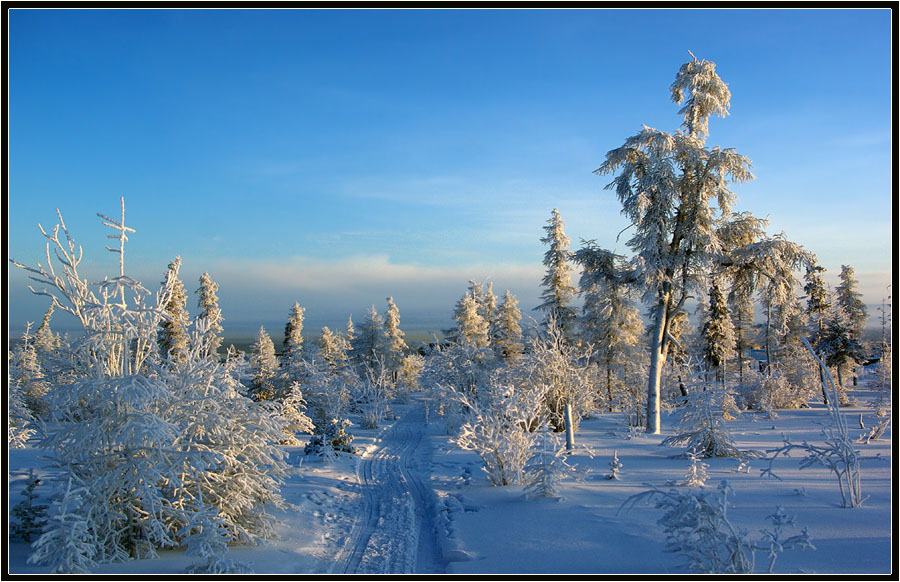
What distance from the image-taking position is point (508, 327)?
105 ft

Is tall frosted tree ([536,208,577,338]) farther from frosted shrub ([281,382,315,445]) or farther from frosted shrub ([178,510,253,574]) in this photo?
frosted shrub ([178,510,253,574])

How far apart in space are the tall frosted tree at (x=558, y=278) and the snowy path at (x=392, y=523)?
13.8 m

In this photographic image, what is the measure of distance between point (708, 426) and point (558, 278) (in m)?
16.3

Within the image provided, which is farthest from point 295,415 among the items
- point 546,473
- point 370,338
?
point 370,338

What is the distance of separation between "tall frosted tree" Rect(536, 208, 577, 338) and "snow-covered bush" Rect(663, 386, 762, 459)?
1541 centimetres

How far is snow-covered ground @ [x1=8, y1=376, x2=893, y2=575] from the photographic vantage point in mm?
5559

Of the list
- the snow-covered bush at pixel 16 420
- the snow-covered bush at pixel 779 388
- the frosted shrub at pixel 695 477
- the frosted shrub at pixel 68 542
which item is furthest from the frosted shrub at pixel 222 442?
the snow-covered bush at pixel 779 388

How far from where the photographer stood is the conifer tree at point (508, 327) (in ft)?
101

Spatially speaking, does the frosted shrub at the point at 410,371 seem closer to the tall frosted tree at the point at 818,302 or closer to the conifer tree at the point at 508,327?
the conifer tree at the point at 508,327

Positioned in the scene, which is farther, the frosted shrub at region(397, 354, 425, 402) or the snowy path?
the frosted shrub at region(397, 354, 425, 402)

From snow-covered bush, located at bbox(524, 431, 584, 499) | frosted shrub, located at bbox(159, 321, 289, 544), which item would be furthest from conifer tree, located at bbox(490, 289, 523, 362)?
frosted shrub, located at bbox(159, 321, 289, 544)

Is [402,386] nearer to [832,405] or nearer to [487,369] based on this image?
[487,369]

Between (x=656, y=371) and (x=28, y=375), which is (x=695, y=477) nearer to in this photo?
(x=656, y=371)

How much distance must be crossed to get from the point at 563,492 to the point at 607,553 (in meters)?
2.78
